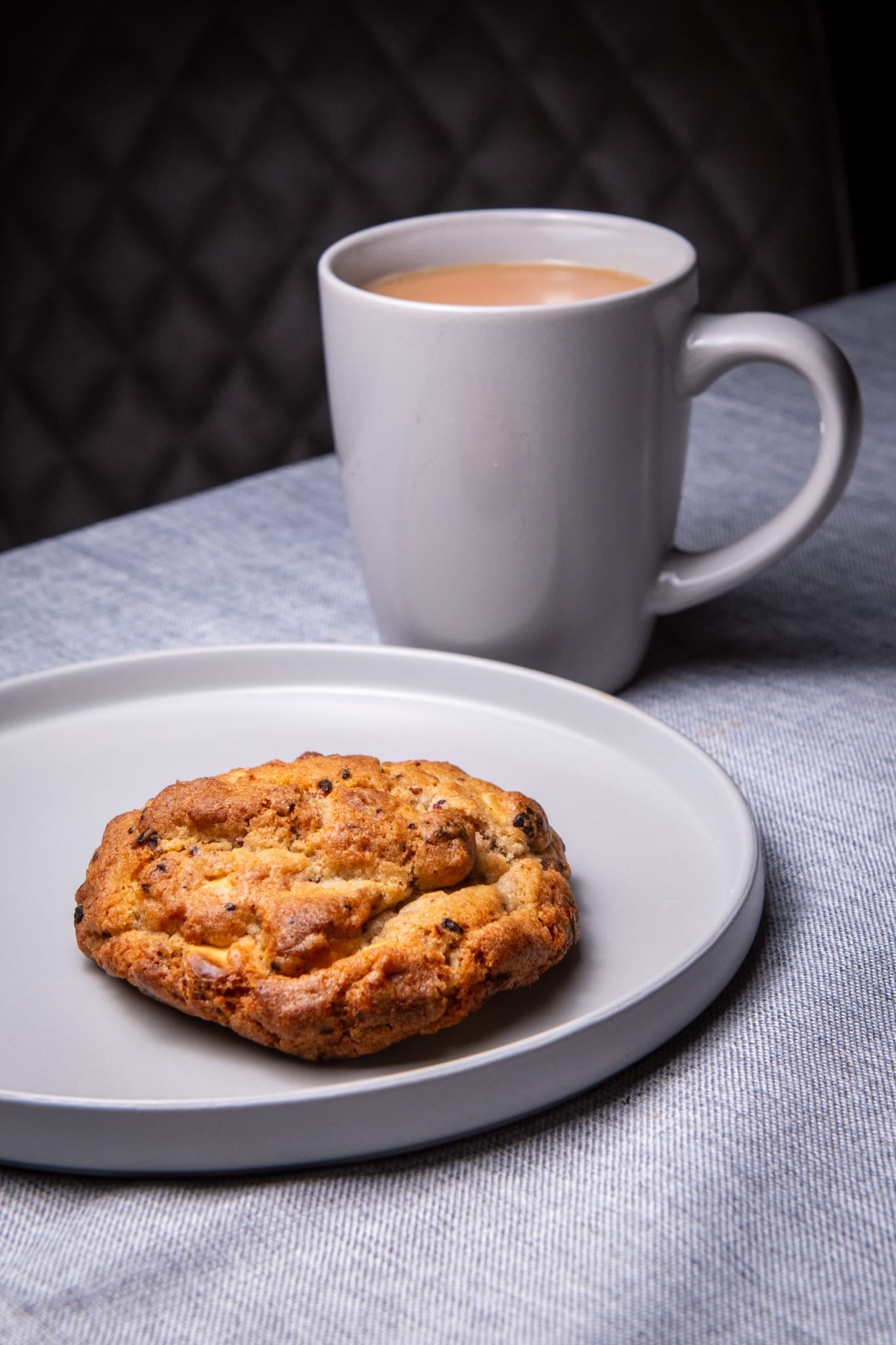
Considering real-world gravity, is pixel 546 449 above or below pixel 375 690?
above

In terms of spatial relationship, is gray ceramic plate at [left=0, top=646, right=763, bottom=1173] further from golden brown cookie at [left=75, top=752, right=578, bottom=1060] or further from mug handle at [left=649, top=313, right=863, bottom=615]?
mug handle at [left=649, top=313, right=863, bottom=615]

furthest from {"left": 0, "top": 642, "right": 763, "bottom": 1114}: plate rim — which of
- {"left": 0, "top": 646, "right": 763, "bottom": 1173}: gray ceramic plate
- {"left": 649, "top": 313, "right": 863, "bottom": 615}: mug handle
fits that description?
{"left": 649, "top": 313, "right": 863, "bottom": 615}: mug handle

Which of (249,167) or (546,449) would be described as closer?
(546,449)

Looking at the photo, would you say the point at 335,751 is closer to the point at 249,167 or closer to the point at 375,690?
the point at 375,690

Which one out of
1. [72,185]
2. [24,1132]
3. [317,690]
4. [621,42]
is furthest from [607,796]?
[621,42]

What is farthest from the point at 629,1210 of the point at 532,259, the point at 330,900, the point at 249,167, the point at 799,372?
the point at 249,167
